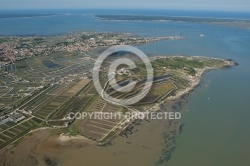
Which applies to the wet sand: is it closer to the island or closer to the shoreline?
the shoreline

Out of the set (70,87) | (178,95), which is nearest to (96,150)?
(178,95)

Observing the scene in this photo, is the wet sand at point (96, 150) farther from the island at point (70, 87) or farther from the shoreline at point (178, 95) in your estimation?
the island at point (70, 87)

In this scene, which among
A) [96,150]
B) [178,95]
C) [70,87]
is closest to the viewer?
[96,150]

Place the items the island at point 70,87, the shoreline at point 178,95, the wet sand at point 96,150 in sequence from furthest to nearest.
Result: the island at point 70,87 < the shoreline at point 178,95 < the wet sand at point 96,150

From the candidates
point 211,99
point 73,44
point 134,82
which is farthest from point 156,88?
point 73,44

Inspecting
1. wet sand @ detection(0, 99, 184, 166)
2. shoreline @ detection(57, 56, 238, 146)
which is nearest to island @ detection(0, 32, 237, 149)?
shoreline @ detection(57, 56, 238, 146)

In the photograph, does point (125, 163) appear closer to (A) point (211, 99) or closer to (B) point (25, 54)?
(A) point (211, 99)

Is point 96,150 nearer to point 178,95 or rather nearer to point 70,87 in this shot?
point 178,95

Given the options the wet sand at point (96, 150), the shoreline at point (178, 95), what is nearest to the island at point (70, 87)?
the shoreline at point (178, 95)

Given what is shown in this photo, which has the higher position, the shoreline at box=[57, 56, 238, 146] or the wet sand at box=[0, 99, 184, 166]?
the shoreline at box=[57, 56, 238, 146]

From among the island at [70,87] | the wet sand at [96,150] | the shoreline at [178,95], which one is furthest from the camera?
the island at [70,87]

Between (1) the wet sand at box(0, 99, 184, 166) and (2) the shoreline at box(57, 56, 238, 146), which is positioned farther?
(2) the shoreline at box(57, 56, 238, 146)

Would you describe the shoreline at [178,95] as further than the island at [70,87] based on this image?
No
